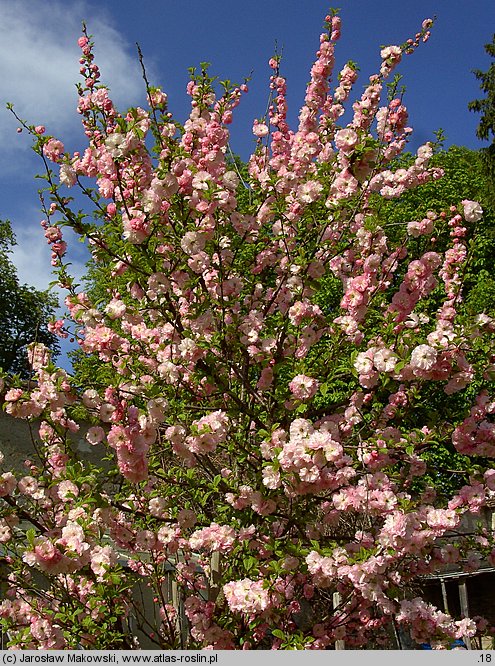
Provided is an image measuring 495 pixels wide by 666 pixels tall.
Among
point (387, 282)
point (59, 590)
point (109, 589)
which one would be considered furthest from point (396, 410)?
point (59, 590)

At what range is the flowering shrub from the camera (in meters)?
3.04

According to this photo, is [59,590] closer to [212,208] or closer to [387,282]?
[212,208]

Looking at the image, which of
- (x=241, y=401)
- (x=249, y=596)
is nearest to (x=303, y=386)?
(x=241, y=401)

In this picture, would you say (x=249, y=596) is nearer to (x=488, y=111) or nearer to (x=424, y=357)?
(x=424, y=357)

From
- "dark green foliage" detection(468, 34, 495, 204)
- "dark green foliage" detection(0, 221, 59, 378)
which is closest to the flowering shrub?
"dark green foliage" detection(468, 34, 495, 204)

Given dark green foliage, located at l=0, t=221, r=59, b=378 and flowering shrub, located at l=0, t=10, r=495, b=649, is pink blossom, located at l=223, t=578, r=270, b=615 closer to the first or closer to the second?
flowering shrub, located at l=0, t=10, r=495, b=649

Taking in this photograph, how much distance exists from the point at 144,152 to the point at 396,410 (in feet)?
6.41

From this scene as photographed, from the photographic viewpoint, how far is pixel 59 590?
11.8 ft

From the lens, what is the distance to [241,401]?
139 inches

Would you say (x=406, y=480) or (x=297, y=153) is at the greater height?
(x=297, y=153)

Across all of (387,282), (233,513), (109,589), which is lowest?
(109,589)

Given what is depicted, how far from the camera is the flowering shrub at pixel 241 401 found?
3037 millimetres

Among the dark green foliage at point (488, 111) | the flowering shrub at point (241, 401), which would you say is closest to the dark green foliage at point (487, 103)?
the dark green foliage at point (488, 111)

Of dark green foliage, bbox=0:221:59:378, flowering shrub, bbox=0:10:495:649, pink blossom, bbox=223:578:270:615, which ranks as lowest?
pink blossom, bbox=223:578:270:615
